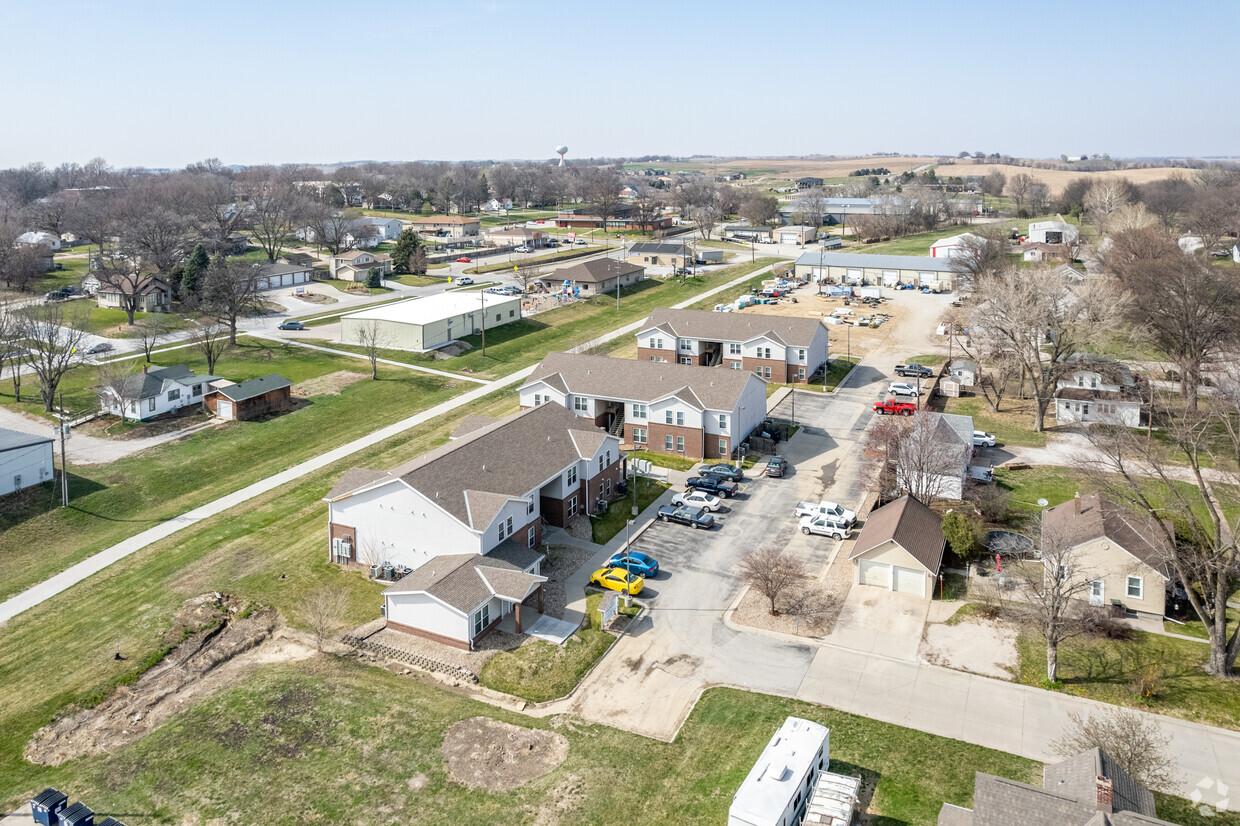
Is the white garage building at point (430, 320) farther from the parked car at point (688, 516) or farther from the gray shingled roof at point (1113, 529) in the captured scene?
the gray shingled roof at point (1113, 529)

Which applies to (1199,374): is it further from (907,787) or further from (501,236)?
(501,236)

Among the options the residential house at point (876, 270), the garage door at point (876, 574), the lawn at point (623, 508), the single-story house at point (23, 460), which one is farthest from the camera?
the residential house at point (876, 270)

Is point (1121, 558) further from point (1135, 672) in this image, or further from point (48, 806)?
point (48, 806)

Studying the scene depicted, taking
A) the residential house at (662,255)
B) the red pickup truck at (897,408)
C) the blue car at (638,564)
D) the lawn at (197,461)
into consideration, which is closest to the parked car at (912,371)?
the red pickup truck at (897,408)

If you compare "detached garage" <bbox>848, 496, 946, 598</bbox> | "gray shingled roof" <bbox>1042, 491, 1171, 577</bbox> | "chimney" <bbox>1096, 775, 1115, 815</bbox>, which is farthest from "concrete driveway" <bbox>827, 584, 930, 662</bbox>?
"chimney" <bbox>1096, 775, 1115, 815</bbox>

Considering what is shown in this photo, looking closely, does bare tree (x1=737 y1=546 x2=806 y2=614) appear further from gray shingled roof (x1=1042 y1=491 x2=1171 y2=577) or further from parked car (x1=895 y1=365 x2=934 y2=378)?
parked car (x1=895 y1=365 x2=934 y2=378)

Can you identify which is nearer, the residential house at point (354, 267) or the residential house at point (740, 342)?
the residential house at point (740, 342)

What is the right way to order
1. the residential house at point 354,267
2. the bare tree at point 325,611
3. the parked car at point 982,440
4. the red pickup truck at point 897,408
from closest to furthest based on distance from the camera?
the bare tree at point 325,611, the parked car at point 982,440, the red pickup truck at point 897,408, the residential house at point 354,267
